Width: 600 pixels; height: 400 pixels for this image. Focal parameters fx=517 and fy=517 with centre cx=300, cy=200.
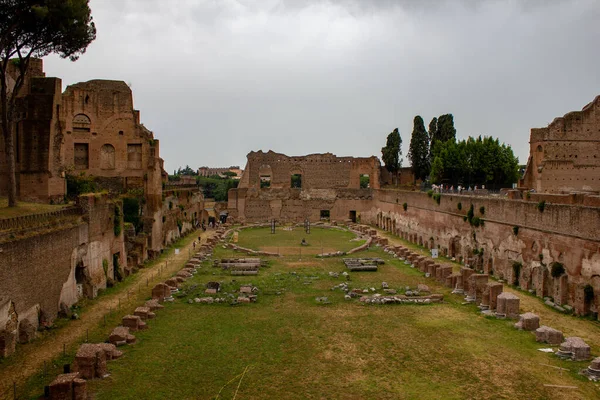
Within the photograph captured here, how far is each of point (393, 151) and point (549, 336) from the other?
36.3 m

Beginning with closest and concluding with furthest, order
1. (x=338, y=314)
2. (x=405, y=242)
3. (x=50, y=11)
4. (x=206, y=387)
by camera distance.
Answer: (x=206, y=387), (x=338, y=314), (x=50, y=11), (x=405, y=242)

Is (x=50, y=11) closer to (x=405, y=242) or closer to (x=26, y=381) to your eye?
(x=26, y=381)

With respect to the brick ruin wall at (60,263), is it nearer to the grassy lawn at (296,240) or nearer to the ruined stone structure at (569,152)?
the grassy lawn at (296,240)

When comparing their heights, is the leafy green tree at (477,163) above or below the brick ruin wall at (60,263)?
above

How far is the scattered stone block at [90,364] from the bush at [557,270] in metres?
12.2

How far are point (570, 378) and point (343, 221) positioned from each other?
3272cm

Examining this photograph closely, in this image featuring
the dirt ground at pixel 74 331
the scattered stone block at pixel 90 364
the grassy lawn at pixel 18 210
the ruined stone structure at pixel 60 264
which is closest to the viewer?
the scattered stone block at pixel 90 364

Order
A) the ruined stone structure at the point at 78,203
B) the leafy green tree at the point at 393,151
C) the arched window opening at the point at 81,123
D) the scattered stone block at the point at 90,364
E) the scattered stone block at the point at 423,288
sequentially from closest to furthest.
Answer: the scattered stone block at the point at 90,364 → the ruined stone structure at the point at 78,203 → the scattered stone block at the point at 423,288 → the arched window opening at the point at 81,123 → the leafy green tree at the point at 393,151

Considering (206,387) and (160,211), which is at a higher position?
(160,211)

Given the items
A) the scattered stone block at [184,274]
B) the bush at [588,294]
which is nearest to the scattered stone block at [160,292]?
the scattered stone block at [184,274]

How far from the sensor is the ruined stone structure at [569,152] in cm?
2531

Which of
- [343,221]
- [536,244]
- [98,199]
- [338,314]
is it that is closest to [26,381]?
[338,314]

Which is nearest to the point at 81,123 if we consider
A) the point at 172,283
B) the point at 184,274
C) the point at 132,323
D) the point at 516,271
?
the point at 184,274

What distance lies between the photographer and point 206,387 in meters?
8.89
